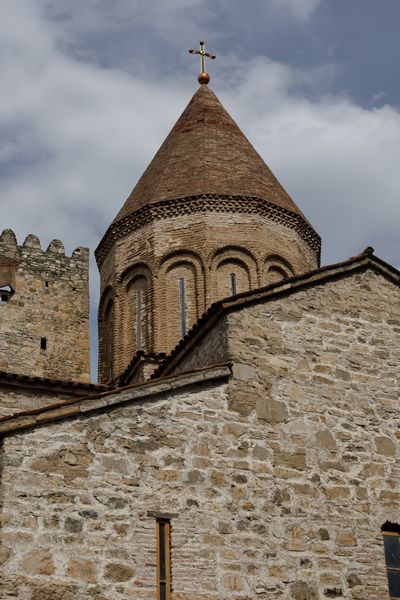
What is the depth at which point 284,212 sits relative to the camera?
2208 cm

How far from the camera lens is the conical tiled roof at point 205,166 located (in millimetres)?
22078

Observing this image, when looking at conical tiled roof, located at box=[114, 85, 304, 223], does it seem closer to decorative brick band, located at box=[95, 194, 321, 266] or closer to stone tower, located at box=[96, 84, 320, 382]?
stone tower, located at box=[96, 84, 320, 382]

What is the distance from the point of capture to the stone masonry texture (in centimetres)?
937

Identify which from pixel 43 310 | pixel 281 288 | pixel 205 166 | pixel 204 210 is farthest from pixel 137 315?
pixel 281 288

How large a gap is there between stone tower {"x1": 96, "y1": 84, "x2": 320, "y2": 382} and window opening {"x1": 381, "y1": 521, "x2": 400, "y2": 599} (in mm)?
9122

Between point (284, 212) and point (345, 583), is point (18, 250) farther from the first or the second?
point (345, 583)

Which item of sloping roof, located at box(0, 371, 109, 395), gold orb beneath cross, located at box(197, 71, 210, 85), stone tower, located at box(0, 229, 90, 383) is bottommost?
sloping roof, located at box(0, 371, 109, 395)

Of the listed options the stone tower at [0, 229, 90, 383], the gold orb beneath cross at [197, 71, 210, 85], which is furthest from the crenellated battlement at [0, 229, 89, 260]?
the gold orb beneath cross at [197, 71, 210, 85]

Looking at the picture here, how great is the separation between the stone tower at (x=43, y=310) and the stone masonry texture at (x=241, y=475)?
626 centimetres

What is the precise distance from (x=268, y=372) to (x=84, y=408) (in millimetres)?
2678

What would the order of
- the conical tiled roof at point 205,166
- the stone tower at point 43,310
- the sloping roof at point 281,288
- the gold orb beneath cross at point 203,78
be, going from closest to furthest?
the sloping roof at point 281,288
the stone tower at point 43,310
the conical tiled roof at point 205,166
the gold orb beneath cross at point 203,78

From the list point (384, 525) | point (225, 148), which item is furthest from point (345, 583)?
point (225, 148)

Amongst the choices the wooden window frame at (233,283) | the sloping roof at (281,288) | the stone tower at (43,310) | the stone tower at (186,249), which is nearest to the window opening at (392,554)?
Answer: the sloping roof at (281,288)

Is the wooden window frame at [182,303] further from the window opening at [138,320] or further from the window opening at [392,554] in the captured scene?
the window opening at [392,554]
